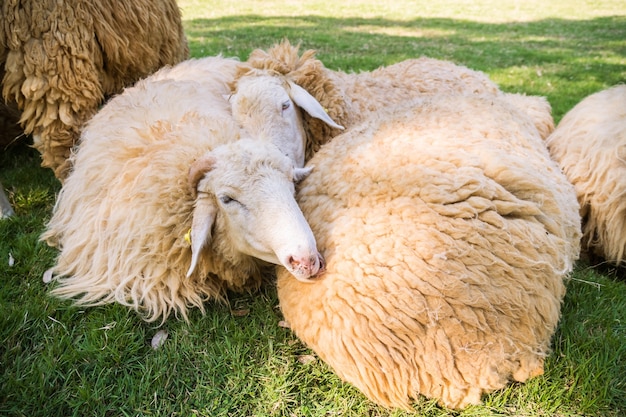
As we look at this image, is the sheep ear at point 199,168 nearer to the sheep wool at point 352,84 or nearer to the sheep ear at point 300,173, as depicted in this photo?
the sheep ear at point 300,173

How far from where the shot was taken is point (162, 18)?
13.5ft

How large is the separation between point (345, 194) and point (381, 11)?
15.5 meters

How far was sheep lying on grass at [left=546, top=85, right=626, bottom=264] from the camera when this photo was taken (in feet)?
10.1

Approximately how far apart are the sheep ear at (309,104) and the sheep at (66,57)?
142 centimetres

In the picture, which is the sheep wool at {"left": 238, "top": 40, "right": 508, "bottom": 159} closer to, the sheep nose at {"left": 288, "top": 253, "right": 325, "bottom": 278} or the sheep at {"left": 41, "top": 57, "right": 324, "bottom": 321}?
the sheep at {"left": 41, "top": 57, "right": 324, "bottom": 321}

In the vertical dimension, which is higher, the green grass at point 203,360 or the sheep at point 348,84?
the sheep at point 348,84

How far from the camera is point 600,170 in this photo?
10.4 ft

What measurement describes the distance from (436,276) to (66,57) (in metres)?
3.02

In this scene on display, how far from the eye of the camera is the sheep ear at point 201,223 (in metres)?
→ 2.46

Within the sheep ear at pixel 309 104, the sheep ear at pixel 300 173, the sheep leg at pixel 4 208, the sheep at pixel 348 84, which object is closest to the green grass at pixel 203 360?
the sheep leg at pixel 4 208

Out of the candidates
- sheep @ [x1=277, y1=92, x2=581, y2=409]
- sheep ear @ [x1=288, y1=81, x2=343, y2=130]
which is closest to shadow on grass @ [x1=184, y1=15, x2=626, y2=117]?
sheep ear @ [x1=288, y1=81, x2=343, y2=130]

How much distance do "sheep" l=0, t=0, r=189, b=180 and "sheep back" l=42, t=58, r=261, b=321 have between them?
52cm

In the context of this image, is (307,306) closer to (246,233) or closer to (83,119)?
(246,233)

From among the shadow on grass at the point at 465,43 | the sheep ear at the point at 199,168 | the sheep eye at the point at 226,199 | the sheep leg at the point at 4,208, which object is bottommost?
the shadow on grass at the point at 465,43
